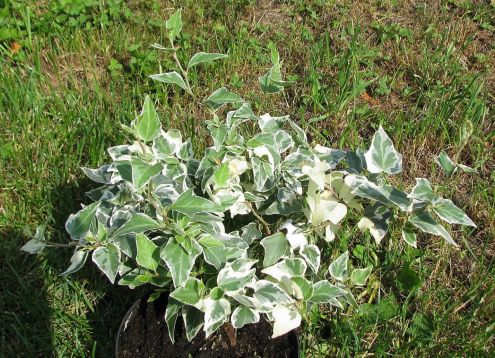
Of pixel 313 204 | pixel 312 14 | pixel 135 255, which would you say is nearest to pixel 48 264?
pixel 135 255

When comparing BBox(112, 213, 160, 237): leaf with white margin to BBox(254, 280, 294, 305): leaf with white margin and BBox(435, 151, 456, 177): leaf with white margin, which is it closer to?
BBox(254, 280, 294, 305): leaf with white margin

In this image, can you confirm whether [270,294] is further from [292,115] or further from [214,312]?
[292,115]

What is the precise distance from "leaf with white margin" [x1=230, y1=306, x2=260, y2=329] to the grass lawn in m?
0.51

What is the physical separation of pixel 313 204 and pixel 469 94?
156cm

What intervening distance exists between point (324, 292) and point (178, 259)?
0.46 metres

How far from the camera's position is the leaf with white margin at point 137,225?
1.53 m

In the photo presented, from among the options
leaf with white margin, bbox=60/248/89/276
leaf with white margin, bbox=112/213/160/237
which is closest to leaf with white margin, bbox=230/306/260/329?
leaf with white margin, bbox=112/213/160/237

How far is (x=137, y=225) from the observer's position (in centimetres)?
154

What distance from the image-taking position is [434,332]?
2.10m

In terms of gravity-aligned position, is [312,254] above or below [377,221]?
below

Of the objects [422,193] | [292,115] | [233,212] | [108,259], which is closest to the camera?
[422,193]

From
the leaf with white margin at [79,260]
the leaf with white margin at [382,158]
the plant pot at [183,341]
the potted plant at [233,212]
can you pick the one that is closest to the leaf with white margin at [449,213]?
the potted plant at [233,212]

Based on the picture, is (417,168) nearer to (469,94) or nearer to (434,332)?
(469,94)

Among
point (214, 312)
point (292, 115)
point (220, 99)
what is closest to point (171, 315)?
point (214, 312)
